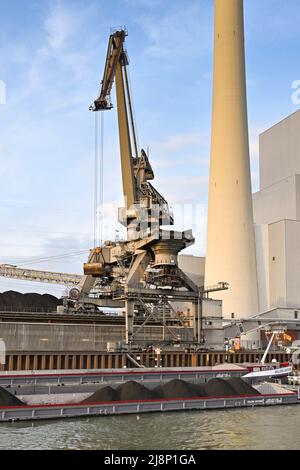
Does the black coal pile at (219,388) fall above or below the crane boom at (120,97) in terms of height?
below

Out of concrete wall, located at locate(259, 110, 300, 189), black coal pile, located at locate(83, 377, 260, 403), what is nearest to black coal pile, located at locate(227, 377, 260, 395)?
black coal pile, located at locate(83, 377, 260, 403)

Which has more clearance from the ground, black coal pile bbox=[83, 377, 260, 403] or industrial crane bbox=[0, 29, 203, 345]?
industrial crane bbox=[0, 29, 203, 345]

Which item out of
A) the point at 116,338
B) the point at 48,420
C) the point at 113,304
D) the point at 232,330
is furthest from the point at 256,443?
the point at 232,330

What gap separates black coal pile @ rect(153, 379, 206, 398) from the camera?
29.2 meters

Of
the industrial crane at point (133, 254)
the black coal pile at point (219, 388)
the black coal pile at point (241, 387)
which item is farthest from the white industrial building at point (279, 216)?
the black coal pile at point (219, 388)

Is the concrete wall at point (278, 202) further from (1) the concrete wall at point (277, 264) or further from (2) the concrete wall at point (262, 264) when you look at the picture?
(2) the concrete wall at point (262, 264)

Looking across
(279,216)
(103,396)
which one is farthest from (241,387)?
(279,216)

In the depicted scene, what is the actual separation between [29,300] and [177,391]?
2138 inches

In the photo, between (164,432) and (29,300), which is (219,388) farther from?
(29,300)

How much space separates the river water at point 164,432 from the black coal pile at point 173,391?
47.6 inches

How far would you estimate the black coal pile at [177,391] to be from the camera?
95.7ft

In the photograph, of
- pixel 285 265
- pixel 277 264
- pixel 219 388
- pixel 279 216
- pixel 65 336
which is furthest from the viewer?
pixel 279 216

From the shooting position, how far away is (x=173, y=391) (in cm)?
2934

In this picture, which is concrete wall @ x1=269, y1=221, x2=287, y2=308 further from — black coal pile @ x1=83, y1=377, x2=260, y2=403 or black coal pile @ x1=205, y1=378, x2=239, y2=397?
black coal pile @ x1=205, y1=378, x2=239, y2=397
